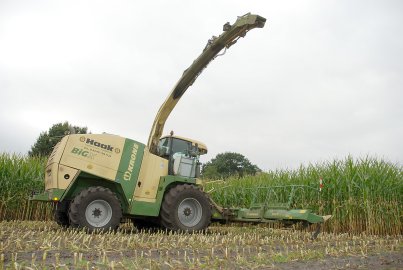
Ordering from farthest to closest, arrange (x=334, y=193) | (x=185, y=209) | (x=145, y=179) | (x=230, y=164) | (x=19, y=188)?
(x=230, y=164) → (x=19, y=188) → (x=334, y=193) → (x=185, y=209) → (x=145, y=179)

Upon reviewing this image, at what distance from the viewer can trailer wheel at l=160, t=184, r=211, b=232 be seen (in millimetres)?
8609

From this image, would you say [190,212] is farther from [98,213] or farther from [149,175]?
[98,213]

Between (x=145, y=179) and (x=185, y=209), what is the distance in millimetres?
1125

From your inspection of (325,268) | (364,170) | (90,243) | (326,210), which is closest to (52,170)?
(90,243)

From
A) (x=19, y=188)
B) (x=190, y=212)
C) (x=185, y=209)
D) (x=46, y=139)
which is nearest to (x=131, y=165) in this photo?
(x=185, y=209)

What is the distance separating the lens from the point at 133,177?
8.54 metres

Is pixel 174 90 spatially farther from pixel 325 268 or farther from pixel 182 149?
pixel 325 268

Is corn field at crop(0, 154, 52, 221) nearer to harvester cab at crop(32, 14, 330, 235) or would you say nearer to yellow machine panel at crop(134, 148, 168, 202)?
harvester cab at crop(32, 14, 330, 235)

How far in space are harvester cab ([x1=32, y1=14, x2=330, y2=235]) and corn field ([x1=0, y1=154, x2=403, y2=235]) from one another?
5.96 ft

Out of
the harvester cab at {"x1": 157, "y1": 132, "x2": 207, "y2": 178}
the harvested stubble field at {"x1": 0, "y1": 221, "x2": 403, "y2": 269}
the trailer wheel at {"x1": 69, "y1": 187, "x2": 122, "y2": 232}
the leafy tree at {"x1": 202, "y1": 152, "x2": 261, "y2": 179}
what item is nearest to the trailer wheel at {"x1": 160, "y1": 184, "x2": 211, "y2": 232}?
the harvester cab at {"x1": 157, "y1": 132, "x2": 207, "y2": 178}

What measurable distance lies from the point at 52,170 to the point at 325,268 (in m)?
5.52

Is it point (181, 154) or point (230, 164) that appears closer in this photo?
point (181, 154)

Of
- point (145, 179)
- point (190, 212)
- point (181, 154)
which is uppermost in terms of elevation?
point (181, 154)

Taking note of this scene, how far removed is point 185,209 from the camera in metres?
8.95
